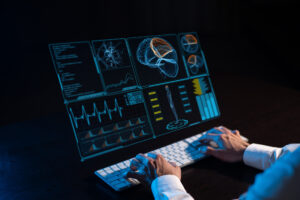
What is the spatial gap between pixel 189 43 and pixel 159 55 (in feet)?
0.75

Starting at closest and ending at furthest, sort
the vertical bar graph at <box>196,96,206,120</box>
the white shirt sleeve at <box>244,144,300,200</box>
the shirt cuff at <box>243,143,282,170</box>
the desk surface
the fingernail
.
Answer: the white shirt sleeve at <box>244,144,300,200</box>
the desk surface
the shirt cuff at <box>243,143,282,170</box>
the fingernail
the vertical bar graph at <box>196,96,206,120</box>

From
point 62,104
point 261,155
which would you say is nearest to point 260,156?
point 261,155

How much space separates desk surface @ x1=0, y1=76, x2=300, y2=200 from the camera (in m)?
0.87

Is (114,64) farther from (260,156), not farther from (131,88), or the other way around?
(260,156)

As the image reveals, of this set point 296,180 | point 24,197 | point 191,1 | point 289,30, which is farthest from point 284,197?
point 289,30

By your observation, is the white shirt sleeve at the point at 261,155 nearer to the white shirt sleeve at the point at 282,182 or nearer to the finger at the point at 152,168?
the finger at the point at 152,168

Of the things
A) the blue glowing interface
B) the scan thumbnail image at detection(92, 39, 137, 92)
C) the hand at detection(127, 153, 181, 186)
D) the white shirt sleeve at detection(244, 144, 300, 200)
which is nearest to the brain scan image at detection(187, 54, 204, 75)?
the blue glowing interface

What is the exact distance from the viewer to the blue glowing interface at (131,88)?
3.49ft

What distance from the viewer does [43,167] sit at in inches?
39.2

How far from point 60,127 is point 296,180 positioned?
100 centimetres

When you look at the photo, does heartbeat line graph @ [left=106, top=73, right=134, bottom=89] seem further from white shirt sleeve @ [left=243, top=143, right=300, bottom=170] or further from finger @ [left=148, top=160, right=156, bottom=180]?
white shirt sleeve @ [left=243, top=143, right=300, bottom=170]

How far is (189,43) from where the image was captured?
55.6 inches

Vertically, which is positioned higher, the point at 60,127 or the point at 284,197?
the point at 60,127

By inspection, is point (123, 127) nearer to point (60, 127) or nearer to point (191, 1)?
point (60, 127)
